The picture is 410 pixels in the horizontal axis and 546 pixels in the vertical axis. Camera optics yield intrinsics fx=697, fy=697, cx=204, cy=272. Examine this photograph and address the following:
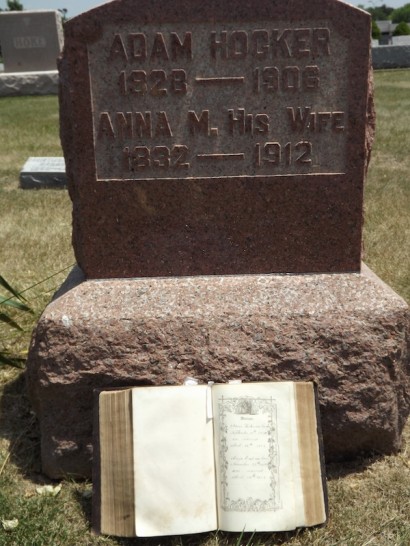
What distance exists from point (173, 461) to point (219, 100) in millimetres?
1280

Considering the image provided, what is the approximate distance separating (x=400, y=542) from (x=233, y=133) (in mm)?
1506

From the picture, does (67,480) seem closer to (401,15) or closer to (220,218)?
(220,218)

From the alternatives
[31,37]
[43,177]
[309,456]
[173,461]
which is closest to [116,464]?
[173,461]

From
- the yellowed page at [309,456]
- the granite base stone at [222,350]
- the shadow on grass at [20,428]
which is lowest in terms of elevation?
the shadow on grass at [20,428]

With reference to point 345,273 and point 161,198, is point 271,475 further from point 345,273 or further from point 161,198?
point 161,198

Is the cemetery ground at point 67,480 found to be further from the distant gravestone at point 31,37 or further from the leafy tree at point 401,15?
the leafy tree at point 401,15

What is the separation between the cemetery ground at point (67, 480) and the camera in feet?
7.40

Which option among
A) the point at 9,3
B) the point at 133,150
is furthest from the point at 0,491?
the point at 9,3

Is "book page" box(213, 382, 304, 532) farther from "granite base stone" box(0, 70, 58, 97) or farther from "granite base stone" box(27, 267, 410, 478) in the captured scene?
"granite base stone" box(0, 70, 58, 97)

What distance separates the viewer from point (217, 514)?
7.37ft

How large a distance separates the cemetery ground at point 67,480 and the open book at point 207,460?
8 centimetres

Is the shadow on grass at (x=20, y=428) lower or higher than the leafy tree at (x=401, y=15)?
higher

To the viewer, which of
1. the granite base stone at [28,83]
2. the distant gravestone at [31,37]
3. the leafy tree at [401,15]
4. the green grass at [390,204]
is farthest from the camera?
the leafy tree at [401,15]

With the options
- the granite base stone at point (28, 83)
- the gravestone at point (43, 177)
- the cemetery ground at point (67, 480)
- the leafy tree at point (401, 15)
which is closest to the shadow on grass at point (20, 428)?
the cemetery ground at point (67, 480)
